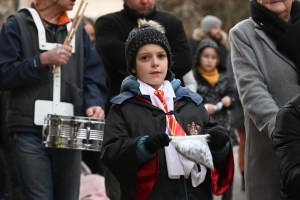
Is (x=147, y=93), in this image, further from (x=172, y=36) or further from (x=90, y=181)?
(x=90, y=181)

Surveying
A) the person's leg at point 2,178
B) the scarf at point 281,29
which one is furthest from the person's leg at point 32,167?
the person's leg at point 2,178

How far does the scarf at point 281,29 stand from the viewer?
5.54 metres

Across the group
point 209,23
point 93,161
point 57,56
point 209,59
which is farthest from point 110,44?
point 209,23

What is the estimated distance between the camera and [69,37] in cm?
636

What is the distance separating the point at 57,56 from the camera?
616 centimetres

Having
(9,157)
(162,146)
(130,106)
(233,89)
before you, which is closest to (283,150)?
(162,146)

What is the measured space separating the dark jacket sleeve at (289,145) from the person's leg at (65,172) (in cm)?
214

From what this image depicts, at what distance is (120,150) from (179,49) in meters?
2.30

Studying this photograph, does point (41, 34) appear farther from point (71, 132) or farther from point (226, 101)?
point (226, 101)

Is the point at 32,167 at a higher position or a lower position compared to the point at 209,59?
lower

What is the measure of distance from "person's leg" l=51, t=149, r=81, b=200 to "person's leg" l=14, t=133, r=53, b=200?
89 millimetres

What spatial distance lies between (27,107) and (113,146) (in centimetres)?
155

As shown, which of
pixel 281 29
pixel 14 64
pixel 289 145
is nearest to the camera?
pixel 289 145

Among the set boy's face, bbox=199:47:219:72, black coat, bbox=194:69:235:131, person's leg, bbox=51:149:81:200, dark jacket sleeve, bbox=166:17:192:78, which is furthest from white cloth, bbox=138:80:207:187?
boy's face, bbox=199:47:219:72
